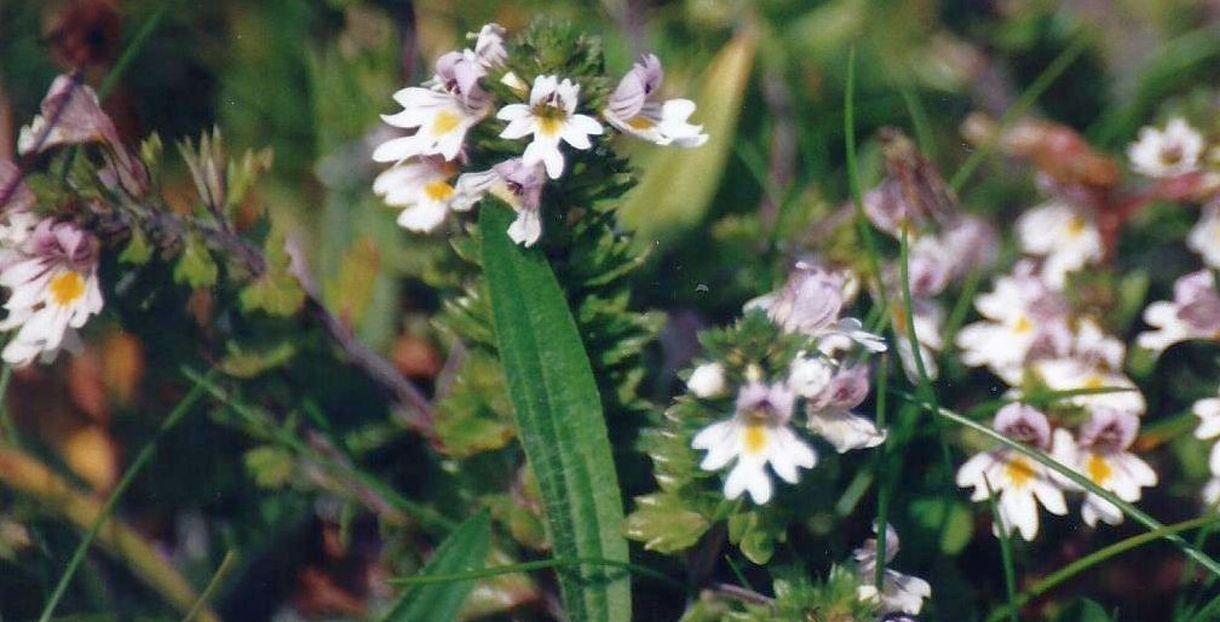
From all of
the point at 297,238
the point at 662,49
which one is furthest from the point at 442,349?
the point at 662,49

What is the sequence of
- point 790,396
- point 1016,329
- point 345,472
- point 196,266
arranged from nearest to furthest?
point 790,396, point 196,266, point 345,472, point 1016,329

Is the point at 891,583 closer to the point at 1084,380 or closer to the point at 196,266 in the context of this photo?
the point at 1084,380

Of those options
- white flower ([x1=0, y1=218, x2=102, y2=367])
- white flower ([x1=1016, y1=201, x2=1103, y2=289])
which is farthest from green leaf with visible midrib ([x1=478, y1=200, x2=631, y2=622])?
white flower ([x1=1016, y1=201, x2=1103, y2=289])

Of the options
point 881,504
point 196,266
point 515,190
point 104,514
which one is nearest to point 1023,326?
point 881,504

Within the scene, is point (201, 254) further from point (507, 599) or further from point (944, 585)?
point (944, 585)

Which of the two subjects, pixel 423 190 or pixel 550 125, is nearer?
pixel 550 125

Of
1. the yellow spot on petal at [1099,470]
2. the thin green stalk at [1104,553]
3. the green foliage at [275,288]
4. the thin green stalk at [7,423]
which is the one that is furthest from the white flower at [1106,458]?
the thin green stalk at [7,423]
